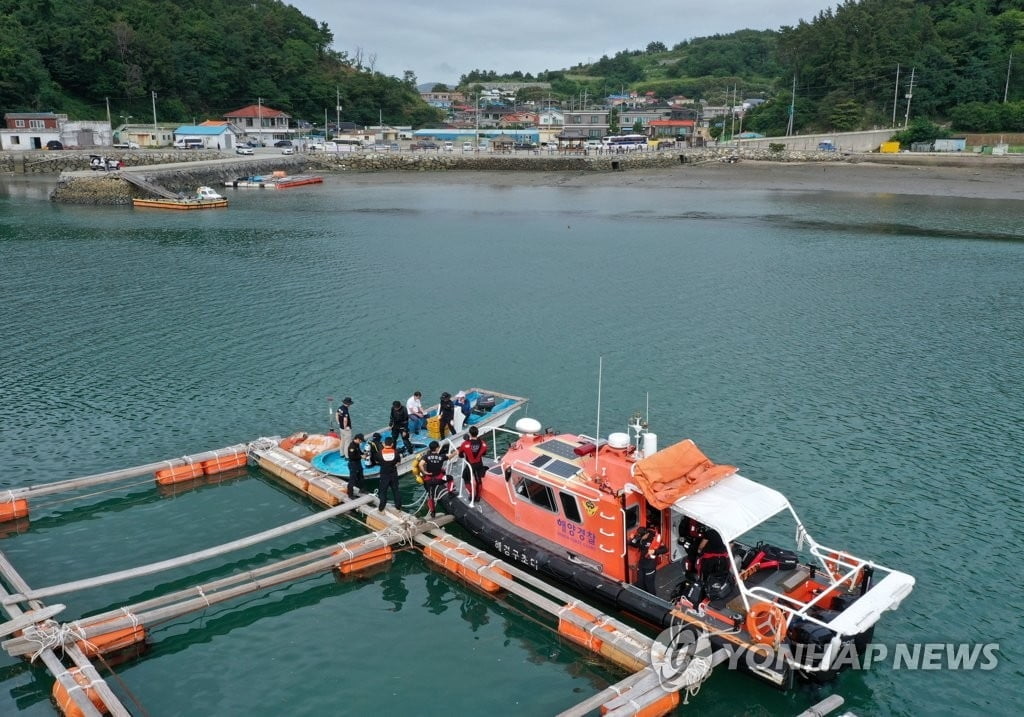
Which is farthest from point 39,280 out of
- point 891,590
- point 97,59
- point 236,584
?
point 97,59

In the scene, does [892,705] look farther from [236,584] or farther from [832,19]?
[832,19]

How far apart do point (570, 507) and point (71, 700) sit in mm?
7849

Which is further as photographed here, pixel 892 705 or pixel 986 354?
pixel 986 354

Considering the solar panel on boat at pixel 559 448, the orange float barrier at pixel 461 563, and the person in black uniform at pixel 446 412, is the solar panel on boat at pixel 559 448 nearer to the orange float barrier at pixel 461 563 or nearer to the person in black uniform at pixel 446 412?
the orange float barrier at pixel 461 563

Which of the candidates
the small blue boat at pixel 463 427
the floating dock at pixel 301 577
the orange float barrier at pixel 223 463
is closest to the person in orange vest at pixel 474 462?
the floating dock at pixel 301 577

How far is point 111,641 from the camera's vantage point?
12.1m

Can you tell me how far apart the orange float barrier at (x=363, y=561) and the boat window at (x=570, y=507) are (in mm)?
3790

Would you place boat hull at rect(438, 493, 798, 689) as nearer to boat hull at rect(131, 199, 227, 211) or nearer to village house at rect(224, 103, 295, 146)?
boat hull at rect(131, 199, 227, 211)

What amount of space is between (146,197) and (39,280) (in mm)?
34714

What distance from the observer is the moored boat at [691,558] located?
1105cm

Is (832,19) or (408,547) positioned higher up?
(832,19)

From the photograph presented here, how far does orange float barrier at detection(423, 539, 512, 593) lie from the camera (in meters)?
13.8

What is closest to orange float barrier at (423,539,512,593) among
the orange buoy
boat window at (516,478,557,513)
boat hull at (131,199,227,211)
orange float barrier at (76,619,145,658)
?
boat window at (516,478,557,513)

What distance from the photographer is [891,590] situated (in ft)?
37.5
